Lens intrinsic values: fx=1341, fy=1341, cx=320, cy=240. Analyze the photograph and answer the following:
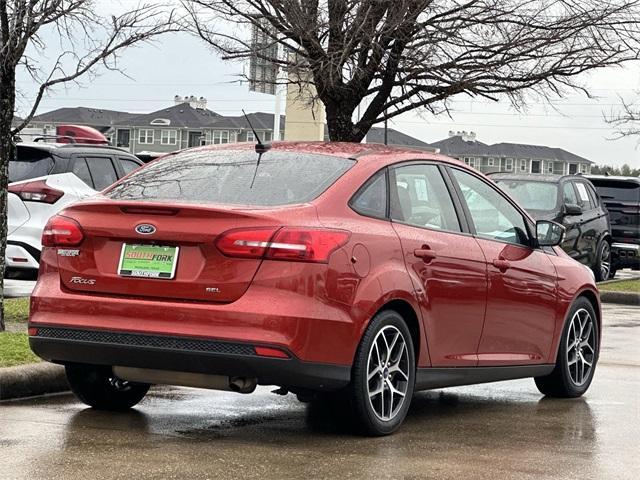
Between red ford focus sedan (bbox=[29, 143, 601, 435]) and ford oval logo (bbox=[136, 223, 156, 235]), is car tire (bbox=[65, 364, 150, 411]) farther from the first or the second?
ford oval logo (bbox=[136, 223, 156, 235])

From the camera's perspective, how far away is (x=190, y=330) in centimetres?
645

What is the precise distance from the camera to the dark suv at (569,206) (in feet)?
63.1

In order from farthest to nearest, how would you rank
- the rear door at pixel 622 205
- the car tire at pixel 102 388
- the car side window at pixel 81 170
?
the rear door at pixel 622 205 < the car side window at pixel 81 170 < the car tire at pixel 102 388

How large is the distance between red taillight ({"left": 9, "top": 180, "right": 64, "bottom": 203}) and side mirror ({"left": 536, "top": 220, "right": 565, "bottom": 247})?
254 inches

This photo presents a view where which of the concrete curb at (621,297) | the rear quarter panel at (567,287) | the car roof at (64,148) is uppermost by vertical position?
the car roof at (64,148)

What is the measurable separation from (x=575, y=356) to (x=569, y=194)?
1121 centimetres

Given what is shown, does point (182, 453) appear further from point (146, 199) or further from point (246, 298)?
point (146, 199)

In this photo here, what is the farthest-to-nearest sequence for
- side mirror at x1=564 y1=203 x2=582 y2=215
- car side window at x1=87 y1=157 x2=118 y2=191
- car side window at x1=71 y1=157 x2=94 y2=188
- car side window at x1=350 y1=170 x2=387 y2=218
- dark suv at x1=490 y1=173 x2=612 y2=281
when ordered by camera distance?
dark suv at x1=490 y1=173 x2=612 y2=281 → side mirror at x1=564 y1=203 x2=582 y2=215 → car side window at x1=87 y1=157 x2=118 y2=191 → car side window at x1=71 y1=157 x2=94 y2=188 → car side window at x1=350 y1=170 x2=387 y2=218

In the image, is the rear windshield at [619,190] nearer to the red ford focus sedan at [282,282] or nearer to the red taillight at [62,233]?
the red ford focus sedan at [282,282]

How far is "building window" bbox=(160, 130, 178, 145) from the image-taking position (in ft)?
363

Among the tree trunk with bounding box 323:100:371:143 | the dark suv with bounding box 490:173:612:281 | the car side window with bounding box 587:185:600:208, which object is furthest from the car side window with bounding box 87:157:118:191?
the car side window with bounding box 587:185:600:208

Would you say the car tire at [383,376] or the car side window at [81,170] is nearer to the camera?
the car tire at [383,376]

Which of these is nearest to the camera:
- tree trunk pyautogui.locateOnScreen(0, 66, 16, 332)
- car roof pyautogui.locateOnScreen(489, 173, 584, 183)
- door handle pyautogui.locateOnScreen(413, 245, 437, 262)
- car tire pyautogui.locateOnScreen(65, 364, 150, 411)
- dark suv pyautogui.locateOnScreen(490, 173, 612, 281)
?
door handle pyautogui.locateOnScreen(413, 245, 437, 262)

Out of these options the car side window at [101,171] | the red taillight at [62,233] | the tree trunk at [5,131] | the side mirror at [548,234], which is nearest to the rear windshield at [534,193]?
the car side window at [101,171]
